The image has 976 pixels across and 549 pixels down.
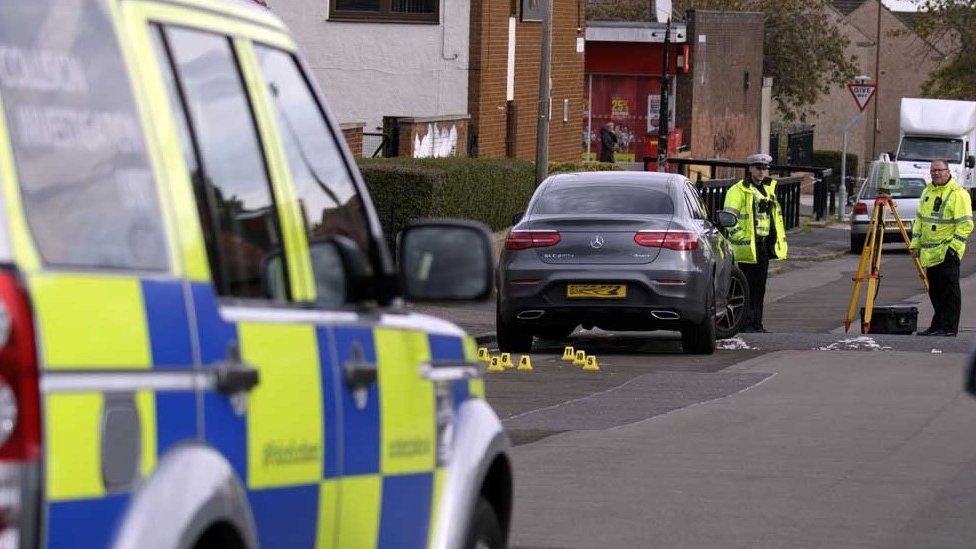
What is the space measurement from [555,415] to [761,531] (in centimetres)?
452

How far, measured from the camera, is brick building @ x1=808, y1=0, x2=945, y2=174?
91938 millimetres

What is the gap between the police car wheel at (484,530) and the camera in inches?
205

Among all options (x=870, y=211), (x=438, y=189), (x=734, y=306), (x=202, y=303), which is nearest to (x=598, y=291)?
(x=734, y=306)

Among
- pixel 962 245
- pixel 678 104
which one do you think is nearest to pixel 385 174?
pixel 962 245

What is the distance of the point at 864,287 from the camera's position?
2870cm

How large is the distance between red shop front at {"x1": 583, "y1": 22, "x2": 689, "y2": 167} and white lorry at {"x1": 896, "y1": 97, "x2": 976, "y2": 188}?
21.2 ft

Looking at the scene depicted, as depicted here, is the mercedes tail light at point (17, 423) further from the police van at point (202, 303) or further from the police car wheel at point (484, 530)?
the police car wheel at point (484, 530)

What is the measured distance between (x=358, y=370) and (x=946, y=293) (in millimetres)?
15994

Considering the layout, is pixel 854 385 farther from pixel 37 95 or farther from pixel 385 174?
pixel 37 95

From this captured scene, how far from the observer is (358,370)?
439 cm

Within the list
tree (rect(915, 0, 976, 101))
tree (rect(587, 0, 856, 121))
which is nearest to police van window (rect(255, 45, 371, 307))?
tree (rect(587, 0, 856, 121))

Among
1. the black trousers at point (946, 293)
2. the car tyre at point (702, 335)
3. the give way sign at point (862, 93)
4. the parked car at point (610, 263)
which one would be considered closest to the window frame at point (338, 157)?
the parked car at point (610, 263)

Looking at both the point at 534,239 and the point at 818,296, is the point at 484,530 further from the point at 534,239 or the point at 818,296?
the point at 818,296

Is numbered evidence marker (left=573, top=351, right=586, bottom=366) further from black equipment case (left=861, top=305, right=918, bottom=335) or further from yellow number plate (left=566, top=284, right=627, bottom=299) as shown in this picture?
black equipment case (left=861, top=305, right=918, bottom=335)
